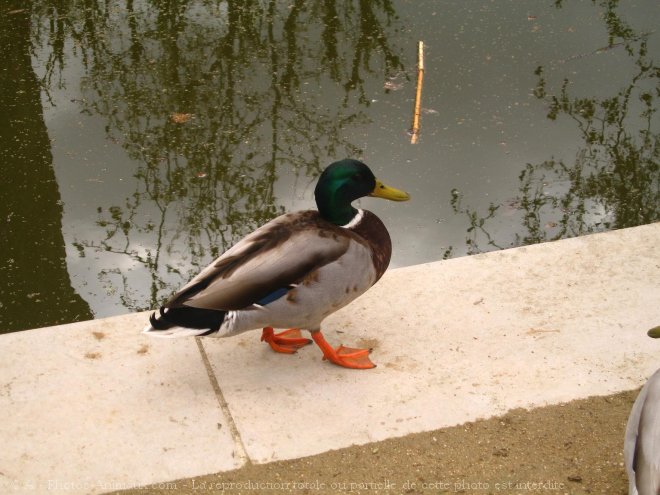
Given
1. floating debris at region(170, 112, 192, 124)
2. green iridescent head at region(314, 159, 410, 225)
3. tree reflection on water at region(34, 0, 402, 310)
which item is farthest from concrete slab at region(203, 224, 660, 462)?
floating debris at region(170, 112, 192, 124)

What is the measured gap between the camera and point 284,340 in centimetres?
356

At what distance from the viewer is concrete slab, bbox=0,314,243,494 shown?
117 inches

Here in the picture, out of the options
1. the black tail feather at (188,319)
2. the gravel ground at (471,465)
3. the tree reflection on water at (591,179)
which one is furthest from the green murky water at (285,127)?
the gravel ground at (471,465)

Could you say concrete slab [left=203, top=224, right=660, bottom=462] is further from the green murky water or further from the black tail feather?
the green murky water

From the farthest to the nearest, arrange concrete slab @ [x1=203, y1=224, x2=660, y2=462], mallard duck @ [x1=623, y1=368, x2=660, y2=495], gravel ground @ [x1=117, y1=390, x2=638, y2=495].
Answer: concrete slab @ [x1=203, y1=224, x2=660, y2=462] < gravel ground @ [x1=117, y1=390, x2=638, y2=495] < mallard duck @ [x1=623, y1=368, x2=660, y2=495]

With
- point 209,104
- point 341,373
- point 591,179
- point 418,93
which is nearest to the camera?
point 341,373

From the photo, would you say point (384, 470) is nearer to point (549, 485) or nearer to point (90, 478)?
point (549, 485)

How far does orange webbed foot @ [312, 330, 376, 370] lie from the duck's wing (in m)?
0.32

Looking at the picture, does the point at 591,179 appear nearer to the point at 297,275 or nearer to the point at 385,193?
the point at 385,193

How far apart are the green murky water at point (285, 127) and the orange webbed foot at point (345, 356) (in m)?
0.91

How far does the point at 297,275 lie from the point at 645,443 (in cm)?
127

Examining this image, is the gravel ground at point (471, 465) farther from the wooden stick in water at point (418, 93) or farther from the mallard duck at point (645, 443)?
the wooden stick in water at point (418, 93)

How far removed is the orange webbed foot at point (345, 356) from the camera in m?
3.40

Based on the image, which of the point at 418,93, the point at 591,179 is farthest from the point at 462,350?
the point at 418,93
